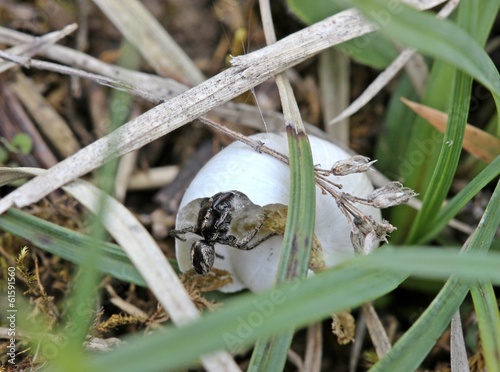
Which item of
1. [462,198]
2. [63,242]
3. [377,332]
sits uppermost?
[63,242]

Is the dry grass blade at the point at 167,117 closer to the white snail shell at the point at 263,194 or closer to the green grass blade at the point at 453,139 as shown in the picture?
the white snail shell at the point at 263,194

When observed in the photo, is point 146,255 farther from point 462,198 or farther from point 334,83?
point 334,83

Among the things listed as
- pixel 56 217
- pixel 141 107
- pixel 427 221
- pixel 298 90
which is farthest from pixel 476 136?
pixel 56 217

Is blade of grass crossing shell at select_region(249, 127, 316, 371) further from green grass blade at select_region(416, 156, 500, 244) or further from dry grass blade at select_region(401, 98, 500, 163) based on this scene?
dry grass blade at select_region(401, 98, 500, 163)

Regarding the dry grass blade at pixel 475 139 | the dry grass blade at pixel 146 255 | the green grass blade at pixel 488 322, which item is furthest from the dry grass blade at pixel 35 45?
the green grass blade at pixel 488 322

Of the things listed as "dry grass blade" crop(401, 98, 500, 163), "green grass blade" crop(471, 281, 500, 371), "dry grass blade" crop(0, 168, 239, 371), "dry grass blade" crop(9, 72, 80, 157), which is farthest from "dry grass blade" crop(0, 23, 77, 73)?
"green grass blade" crop(471, 281, 500, 371)

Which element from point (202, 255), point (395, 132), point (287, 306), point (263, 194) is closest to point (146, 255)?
point (202, 255)

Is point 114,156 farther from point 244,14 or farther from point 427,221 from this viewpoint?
point 244,14
